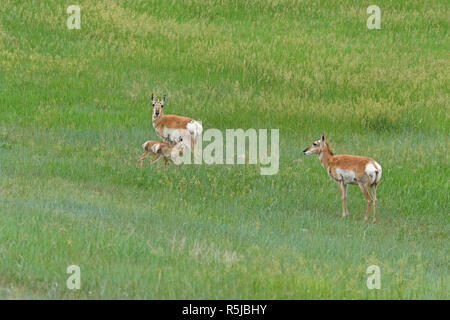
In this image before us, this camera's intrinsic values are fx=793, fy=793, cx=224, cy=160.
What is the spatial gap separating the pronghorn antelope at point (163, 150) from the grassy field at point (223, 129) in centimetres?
47

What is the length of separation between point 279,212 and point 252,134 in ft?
25.6

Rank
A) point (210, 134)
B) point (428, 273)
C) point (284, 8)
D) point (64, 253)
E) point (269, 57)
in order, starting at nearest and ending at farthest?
point (64, 253) → point (428, 273) → point (210, 134) → point (269, 57) → point (284, 8)

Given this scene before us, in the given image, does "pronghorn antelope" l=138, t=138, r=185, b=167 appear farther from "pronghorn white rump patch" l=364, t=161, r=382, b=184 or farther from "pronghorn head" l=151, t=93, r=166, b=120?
"pronghorn white rump patch" l=364, t=161, r=382, b=184

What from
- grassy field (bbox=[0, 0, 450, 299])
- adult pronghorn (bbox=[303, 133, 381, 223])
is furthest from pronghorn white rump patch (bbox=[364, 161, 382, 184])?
grassy field (bbox=[0, 0, 450, 299])

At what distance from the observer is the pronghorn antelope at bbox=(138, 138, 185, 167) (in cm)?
1964

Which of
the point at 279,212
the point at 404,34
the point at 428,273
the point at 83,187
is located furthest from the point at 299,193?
the point at 404,34

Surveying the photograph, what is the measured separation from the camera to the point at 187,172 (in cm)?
1947

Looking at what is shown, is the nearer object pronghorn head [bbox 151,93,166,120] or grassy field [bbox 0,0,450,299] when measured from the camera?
grassy field [bbox 0,0,450,299]

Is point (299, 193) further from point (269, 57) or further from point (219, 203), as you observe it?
point (269, 57)

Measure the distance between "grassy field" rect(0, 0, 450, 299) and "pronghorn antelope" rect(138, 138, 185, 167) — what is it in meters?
0.47

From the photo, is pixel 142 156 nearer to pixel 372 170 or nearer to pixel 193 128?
pixel 193 128

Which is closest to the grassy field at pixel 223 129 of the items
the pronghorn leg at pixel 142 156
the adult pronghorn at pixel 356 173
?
the pronghorn leg at pixel 142 156

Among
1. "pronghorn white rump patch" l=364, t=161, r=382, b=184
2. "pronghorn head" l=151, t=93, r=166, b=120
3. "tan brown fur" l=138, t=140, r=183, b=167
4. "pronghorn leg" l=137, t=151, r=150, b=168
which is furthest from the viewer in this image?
"pronghorn head" l=151, t=93, r=166, b=120

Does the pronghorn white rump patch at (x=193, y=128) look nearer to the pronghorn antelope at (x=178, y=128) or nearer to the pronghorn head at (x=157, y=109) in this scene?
the pronghorn antelope at (x=178, y=128)
